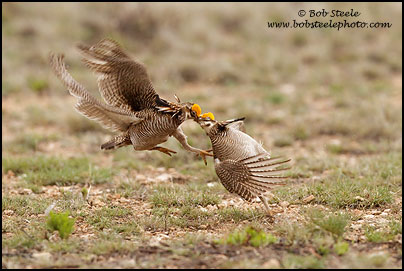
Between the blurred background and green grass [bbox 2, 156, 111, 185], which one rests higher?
the blurred background

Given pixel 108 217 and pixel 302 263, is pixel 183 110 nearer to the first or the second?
pixel 108 217

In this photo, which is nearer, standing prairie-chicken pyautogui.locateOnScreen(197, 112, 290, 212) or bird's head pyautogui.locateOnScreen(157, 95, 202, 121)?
standing prairie-chicken pyautogui.locateOnScreen(197, 112, 290, 212)

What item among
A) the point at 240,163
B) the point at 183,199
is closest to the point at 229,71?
the point at 183,199

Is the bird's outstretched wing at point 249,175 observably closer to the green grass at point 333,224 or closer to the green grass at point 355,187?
the green grass at point 333,224

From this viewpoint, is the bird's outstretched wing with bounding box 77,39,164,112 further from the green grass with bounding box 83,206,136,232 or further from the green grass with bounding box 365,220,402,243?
the green grass with bounding box 365,220,402,243

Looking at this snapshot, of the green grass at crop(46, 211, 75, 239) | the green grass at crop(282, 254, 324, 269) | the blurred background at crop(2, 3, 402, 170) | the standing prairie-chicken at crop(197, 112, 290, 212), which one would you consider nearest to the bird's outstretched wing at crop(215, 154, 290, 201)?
the standing prairie-chicken at crop(197, 112, 290, 212)

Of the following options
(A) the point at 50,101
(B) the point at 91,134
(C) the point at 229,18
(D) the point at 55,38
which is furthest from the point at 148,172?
(C) the point at 229,18

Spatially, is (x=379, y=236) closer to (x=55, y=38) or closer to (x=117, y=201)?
(x=117, y=201)

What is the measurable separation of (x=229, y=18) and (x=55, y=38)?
4.56m

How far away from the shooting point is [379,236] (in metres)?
4.82

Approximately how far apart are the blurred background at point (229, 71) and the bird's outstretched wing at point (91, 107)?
2.32 metres

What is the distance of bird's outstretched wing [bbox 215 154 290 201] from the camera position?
17.3ft

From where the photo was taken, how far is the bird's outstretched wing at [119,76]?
5.77 meters

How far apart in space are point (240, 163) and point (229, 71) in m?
7.52
